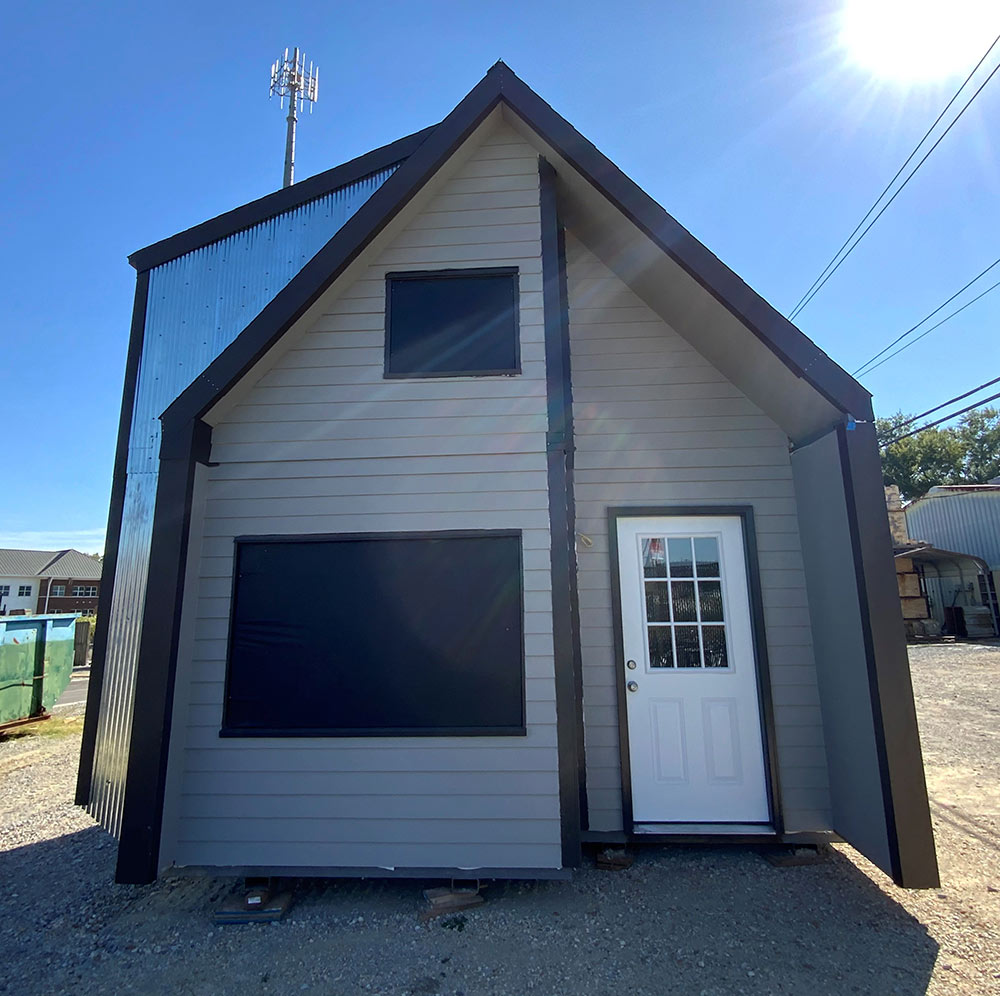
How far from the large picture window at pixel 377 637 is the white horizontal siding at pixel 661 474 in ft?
2.66

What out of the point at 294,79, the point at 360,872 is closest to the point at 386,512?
the point at 360,872

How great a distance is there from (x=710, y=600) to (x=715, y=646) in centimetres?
32

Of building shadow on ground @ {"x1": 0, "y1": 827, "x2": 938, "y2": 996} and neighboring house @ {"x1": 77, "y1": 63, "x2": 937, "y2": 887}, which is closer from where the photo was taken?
building shadow on ground @ {"x1": 0, "y1": 827, "x2": 938, "y2": 996}

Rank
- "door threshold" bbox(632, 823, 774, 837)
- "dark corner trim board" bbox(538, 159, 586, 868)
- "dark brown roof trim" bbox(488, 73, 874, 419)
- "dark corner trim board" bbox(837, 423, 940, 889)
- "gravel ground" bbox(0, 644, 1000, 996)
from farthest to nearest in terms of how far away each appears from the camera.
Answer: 1. "door threshold" bbox(632, 823, 774, 837)
2. "dark brown roof trim" bbox(488, 73, 874, 419)
3. "dark corner trim board" bbox(538, 159, 586, 868)
4. "dark corner trim board" bbox(837, 423, 940, 889)
5. "gravel ground" bbox(0, 644, 1000, 996)

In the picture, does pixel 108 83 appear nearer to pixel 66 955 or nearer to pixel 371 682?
pixel 371 682

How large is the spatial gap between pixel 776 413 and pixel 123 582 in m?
5.24

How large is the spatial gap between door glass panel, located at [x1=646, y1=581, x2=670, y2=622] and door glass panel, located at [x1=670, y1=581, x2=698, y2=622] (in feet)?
0.19

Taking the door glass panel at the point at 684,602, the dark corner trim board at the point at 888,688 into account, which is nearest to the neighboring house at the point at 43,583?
the door glass panel at the point at 684,602

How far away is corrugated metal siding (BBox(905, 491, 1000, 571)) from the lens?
19453mm

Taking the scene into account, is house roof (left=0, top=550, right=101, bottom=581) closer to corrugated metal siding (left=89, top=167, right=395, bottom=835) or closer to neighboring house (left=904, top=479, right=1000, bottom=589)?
corrugated metal siding (left=89, top=167, right=395, bottom=835)

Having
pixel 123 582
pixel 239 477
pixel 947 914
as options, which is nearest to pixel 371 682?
pixel 239 477

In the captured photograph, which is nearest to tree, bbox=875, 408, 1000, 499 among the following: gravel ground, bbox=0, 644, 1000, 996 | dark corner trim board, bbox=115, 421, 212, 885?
gravel ground, bbox=0, 644, 1000, 996

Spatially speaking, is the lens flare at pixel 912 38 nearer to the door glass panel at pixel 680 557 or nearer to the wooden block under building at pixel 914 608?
the door glass panel at pixel 680 557

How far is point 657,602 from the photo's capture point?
378cm
